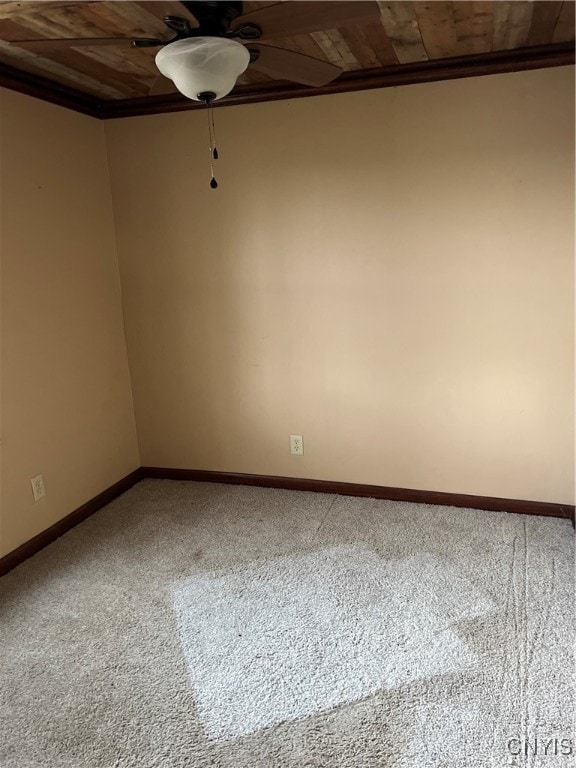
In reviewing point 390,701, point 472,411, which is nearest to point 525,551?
point 472,411

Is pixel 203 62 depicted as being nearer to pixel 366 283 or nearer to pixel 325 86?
pixel 325 86

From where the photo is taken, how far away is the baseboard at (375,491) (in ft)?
9.46

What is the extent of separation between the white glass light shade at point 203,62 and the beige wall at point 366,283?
1.35 meters

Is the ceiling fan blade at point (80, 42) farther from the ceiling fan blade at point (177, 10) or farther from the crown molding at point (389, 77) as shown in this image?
the crown molding at point (389, 77)

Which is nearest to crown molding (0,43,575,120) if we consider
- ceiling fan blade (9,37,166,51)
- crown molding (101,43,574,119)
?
crown molding (101,43,574,119)

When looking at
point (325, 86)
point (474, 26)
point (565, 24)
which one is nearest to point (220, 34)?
point (474, 26)

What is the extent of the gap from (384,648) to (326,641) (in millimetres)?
209

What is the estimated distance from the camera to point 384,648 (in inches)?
79.2

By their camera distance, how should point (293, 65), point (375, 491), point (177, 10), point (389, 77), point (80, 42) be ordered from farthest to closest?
point (375, 491) → point (389, 77) → point (293, 65) → point (80, 42) → point (177, 10)

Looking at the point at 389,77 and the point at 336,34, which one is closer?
the point at 336,34

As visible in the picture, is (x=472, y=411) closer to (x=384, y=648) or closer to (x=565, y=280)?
(x=565, y=280)

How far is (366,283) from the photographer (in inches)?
116

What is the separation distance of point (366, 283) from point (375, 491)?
3.76ft

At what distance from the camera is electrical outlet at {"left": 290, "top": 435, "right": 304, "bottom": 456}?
10.7 feet
